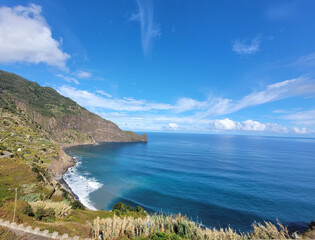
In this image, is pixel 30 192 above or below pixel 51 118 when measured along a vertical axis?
below

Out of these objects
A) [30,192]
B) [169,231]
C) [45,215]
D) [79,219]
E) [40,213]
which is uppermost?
[40,213]

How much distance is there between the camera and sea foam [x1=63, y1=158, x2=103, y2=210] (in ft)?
152

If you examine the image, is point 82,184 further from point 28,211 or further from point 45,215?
point 28,211

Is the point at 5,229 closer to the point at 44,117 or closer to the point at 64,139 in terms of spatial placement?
the point at 64,139

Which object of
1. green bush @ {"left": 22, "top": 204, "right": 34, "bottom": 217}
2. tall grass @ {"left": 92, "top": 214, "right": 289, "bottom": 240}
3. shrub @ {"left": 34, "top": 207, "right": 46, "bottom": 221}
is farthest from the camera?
green bush @ {"left": 22, "top": 204, "right": 34, "bottom": 217}

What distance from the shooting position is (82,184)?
57375 millimetres

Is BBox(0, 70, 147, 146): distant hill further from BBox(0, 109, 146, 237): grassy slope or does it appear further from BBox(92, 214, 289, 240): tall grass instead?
BBox(92, 214, 289, 240): tall grass

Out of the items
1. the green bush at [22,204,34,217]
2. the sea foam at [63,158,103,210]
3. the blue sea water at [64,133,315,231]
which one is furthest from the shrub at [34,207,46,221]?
the sea foam at [63,158,103,210]

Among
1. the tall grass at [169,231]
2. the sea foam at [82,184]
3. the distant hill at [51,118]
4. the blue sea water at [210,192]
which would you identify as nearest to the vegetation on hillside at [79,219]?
the tall grass at [169,231]

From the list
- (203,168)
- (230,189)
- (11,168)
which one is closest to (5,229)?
(11,168)

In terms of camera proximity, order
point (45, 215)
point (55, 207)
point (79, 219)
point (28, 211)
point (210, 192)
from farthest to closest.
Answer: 1. point (210, 192)
2. point (79, 219)
3. point (55, 207)
4. point (45, 215)
5. point (28, 211)

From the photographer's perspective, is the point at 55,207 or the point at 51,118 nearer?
the point at 55,207

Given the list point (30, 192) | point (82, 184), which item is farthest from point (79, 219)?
point (82, 184)

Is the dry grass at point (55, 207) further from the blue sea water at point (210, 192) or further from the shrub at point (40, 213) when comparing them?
the blue sea water at point (210, 192)
